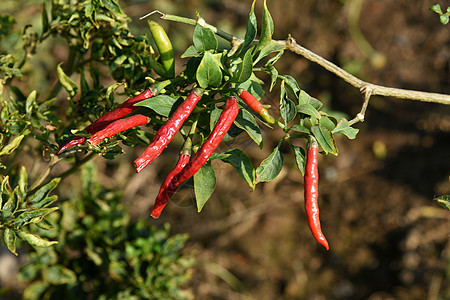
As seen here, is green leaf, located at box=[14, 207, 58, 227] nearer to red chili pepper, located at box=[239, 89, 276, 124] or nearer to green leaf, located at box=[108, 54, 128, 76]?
green leaf, located at box=[108, 54, 128, 76]

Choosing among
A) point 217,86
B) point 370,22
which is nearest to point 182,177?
point 217,86

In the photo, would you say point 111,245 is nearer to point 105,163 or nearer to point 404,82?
point 105,163

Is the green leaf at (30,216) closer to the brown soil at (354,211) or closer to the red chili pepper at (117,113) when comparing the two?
the red chili pepper at (117,113)

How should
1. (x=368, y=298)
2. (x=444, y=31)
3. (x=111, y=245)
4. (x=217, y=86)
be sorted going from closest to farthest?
(x=217, y=86) < (x=111, y=245) < (x=368, y=298) < (x=444, y=31)

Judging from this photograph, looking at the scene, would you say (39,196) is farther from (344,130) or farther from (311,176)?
(344,130)

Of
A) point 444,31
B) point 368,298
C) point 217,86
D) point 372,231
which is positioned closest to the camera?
point 217,86
